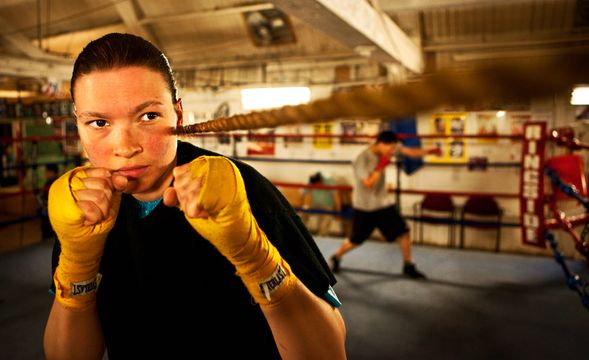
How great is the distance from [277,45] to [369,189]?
2.97 m

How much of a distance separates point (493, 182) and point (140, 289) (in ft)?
17.0

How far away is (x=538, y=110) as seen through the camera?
493 cm

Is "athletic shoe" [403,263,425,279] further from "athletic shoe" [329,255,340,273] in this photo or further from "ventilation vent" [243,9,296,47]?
"ventilation vent" [243,9,296,47]

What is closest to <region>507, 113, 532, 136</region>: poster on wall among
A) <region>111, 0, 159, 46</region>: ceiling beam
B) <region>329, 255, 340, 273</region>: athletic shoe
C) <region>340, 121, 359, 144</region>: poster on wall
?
<region>340, 121, 359, 144</region>: poster on wall

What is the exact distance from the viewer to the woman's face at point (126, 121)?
0.77 metres

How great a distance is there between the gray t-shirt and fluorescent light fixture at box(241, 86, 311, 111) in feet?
3.69

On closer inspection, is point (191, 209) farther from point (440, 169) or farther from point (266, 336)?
point (440, 169)

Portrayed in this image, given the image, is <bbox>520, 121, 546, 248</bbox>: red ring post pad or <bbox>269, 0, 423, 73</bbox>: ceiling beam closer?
<bbox>269, 0, 423, 73</bbox>: ceiling beam

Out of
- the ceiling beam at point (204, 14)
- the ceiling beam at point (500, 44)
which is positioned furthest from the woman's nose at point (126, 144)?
the ceiling beam at point (500, 44)

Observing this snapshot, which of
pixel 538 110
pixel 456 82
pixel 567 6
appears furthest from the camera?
pixel 538 110

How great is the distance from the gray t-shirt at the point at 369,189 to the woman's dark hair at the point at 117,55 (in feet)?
9.59

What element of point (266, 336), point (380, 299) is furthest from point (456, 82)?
point (380, 299)

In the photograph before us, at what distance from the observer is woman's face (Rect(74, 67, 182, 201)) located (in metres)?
0.77

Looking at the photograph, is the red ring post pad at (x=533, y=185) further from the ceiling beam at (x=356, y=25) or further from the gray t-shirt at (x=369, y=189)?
the ceiling beam at (x=356, y=25)
